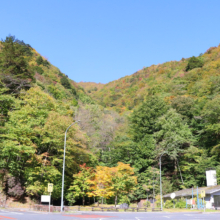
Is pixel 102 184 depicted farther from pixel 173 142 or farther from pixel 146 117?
pixel 146 117

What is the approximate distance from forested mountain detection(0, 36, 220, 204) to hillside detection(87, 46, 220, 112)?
2.10 ft

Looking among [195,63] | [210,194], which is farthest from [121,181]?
[195,63]

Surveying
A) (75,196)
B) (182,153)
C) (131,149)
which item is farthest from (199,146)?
(75,196)

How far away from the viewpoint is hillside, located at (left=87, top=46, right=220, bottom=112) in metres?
69.3

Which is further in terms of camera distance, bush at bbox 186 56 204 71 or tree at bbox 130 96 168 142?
bush at bbox 186 56 204 71

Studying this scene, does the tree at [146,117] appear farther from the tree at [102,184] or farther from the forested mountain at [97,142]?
the tree at [102,184]

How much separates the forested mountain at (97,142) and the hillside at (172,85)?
64 cm

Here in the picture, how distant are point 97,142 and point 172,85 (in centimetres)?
3461

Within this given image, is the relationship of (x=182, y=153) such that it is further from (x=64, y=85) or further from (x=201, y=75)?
(x=64, y=85)

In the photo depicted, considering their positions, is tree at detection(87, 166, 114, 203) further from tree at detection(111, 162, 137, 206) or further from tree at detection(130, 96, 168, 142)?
tree at detection(130, 96, 168, 142)

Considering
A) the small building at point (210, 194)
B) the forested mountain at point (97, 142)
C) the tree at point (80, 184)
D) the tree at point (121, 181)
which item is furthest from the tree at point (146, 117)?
the tree at point (80, 184)

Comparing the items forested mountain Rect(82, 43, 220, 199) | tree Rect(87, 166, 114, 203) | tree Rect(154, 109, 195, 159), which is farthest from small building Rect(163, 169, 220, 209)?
tree Rect(87, 166, 114, 203)

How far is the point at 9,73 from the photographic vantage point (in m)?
45.1

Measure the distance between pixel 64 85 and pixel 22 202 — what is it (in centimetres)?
6256
